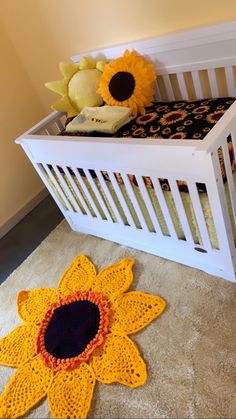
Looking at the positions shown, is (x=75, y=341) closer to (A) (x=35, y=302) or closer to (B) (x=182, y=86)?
(A) (x=35, y=302)

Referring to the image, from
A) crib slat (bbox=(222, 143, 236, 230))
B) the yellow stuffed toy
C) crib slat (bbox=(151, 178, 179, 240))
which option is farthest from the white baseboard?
crib slat (bbox=(222, 143, 236, 230))

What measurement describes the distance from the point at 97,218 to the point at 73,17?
1032mm

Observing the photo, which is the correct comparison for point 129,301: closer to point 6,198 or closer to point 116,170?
point 116,170

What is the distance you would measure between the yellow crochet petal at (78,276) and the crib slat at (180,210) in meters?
0.52

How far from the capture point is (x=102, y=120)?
151 centimetres

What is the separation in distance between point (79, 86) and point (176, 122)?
1.92ft

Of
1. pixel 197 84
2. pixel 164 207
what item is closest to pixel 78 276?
pixel 164 207

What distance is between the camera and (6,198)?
213 cm

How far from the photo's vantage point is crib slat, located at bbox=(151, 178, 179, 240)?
46.2 inches

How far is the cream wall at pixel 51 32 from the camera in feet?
4.66

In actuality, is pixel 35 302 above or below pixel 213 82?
below

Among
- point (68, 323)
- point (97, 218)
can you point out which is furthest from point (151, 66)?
point (68, 323)

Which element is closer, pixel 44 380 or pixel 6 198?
pixel 44 380

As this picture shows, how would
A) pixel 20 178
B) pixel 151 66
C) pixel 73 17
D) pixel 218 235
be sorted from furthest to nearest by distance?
1. pixel 20 178
2. pixel 73 17
3. pixel 151 66
4. pixel 218 235
